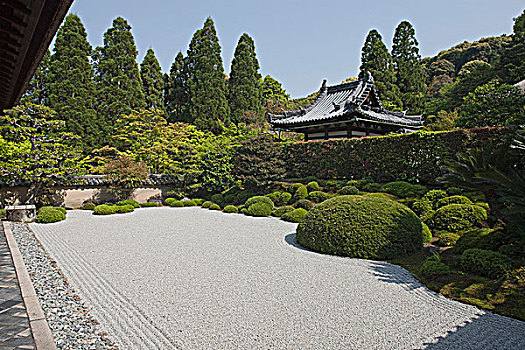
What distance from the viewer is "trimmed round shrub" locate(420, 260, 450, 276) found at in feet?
19.1

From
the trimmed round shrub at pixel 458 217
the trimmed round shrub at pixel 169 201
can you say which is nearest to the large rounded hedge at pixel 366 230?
the trimmed round shrub at pixel 458 217

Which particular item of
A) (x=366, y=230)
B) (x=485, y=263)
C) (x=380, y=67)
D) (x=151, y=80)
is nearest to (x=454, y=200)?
(x=366, y=230)

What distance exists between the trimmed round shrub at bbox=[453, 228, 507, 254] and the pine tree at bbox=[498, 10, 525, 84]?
1992 cm

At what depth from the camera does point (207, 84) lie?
91.3 ft

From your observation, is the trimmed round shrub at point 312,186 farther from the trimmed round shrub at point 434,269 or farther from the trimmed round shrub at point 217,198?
the trimmed round shrub at point 434,269

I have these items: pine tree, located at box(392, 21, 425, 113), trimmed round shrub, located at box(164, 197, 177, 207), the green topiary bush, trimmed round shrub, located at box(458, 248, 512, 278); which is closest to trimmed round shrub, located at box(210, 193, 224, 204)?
trimmed round shrub, located at box(164, 197, 177, 207)

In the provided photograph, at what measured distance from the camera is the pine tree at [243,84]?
3009cm

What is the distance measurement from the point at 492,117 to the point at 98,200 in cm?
1937

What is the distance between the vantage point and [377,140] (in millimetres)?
14305

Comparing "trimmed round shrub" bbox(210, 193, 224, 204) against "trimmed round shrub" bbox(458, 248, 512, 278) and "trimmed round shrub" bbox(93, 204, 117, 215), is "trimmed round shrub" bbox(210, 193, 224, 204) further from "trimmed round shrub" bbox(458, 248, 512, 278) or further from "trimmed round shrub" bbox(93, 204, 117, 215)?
"trimmed round shrub" bbox(458, 248, 512, 278)

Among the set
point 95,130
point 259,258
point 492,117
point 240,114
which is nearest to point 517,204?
point 259,258

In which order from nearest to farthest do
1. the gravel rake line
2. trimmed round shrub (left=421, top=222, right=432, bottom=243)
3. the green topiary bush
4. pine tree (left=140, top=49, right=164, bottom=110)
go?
the gravel rake line, trimmed round shrub (left=421, top=222, right=432, bottom=243), the green topiary bush, pine tree (left=140, top=49, right=164, bottom=110)

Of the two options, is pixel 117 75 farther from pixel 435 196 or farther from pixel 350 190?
pixel 435 196

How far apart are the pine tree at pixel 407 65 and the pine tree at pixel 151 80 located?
66.3 ft
